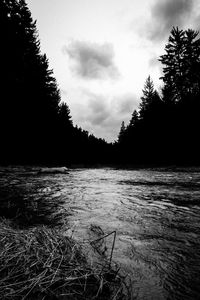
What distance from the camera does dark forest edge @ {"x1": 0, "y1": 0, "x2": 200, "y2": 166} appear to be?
62.8ft

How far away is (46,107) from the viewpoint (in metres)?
24.1

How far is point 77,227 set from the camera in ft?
9.03

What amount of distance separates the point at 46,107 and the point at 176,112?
1542cm

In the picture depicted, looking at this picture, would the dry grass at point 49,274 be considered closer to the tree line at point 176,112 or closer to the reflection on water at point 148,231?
the reflection on water at point 148,231

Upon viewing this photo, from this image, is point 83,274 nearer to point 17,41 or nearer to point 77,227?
point 77,227

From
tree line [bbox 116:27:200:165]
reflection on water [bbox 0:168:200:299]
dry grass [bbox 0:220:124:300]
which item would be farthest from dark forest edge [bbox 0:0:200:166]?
dry grass [bbox 0:220:124:300]

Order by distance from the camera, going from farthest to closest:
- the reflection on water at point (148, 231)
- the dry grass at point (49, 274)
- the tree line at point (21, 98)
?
the tree line at point (21, 98) → the reflection on water at point (148, 231) → the dry grass at point (49, 274)

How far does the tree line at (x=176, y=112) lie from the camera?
2359 cm

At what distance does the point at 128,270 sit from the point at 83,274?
48 centimetres

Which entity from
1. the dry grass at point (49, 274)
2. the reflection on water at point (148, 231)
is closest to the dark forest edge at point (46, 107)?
the reflection on water at point (148, 231)

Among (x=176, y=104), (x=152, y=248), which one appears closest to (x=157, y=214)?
(x=152, y=248)

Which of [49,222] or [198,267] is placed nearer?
[198,267]

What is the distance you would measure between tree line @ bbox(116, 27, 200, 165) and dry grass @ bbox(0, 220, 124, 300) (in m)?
22.9

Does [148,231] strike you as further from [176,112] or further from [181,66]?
[181,66]
